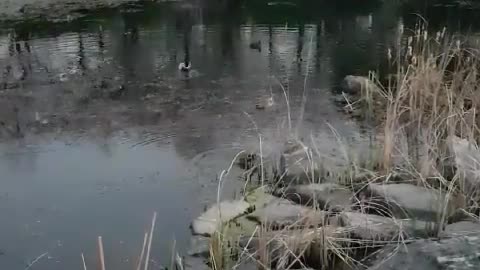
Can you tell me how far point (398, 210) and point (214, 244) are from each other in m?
1.03

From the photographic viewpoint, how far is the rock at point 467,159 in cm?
381

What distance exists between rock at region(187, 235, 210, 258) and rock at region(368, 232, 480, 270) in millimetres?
902

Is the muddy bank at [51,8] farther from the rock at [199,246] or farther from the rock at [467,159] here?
the rock at [467,159]

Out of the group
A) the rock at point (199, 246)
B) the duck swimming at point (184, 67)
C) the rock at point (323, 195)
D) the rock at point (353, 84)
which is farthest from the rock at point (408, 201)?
the duck swimming at point (184, 67)

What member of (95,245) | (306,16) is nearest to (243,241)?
(95,245)

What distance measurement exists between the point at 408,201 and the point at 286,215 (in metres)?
0.66

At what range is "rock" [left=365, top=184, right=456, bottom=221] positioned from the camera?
147 inches

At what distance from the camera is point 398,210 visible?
3.80m

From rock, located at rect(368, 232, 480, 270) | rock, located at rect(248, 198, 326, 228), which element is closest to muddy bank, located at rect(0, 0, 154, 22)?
rock, located at rect(248, 198, 326, 228)

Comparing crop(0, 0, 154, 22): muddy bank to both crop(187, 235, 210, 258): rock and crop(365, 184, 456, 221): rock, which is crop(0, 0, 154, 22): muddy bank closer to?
crop(187, 235, 210, 258): rock

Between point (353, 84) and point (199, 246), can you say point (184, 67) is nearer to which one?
point (353, 84)

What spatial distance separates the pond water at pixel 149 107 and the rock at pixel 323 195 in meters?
0.42

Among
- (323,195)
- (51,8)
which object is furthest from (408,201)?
(51,8)

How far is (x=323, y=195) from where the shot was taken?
4.08 metres
